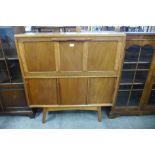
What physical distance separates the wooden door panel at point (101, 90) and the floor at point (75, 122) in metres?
0.35

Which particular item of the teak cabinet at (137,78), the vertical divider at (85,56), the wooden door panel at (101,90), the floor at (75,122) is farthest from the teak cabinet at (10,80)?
the teak cabinet at (137,78)

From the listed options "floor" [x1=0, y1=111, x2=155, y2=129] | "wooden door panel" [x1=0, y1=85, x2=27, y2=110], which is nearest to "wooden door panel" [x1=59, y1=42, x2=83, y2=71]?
"wooden door panel" [x1=0, y1=85, x2=27, y2=110]

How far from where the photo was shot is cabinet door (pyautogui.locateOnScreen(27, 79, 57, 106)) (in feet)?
5.09

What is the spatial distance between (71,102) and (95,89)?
0.34 m

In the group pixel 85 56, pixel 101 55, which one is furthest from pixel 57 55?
pixel 101 55

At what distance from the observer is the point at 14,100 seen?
1.82 metres

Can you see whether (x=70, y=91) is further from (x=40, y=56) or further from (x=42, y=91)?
(x=40, y=56)

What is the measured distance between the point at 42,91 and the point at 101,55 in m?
0.80

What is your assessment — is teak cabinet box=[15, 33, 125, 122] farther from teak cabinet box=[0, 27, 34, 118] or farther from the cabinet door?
teak cabinet box=[0, 27, 34, 118]

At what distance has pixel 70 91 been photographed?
1618 millimetres

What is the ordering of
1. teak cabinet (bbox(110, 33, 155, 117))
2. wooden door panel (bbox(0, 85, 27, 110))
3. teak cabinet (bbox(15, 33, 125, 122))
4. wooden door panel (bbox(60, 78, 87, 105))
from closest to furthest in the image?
teak cabinet (bbox(15, 33, 125, 122)), teak cabinet (bbox(110, 33, 155, 117)), wooden door panel (bbox(60, 78, 87, 105)), wooden door panel (bbox(0, 85, 27, 110))

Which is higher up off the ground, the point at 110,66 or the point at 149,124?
the point at 110,66
